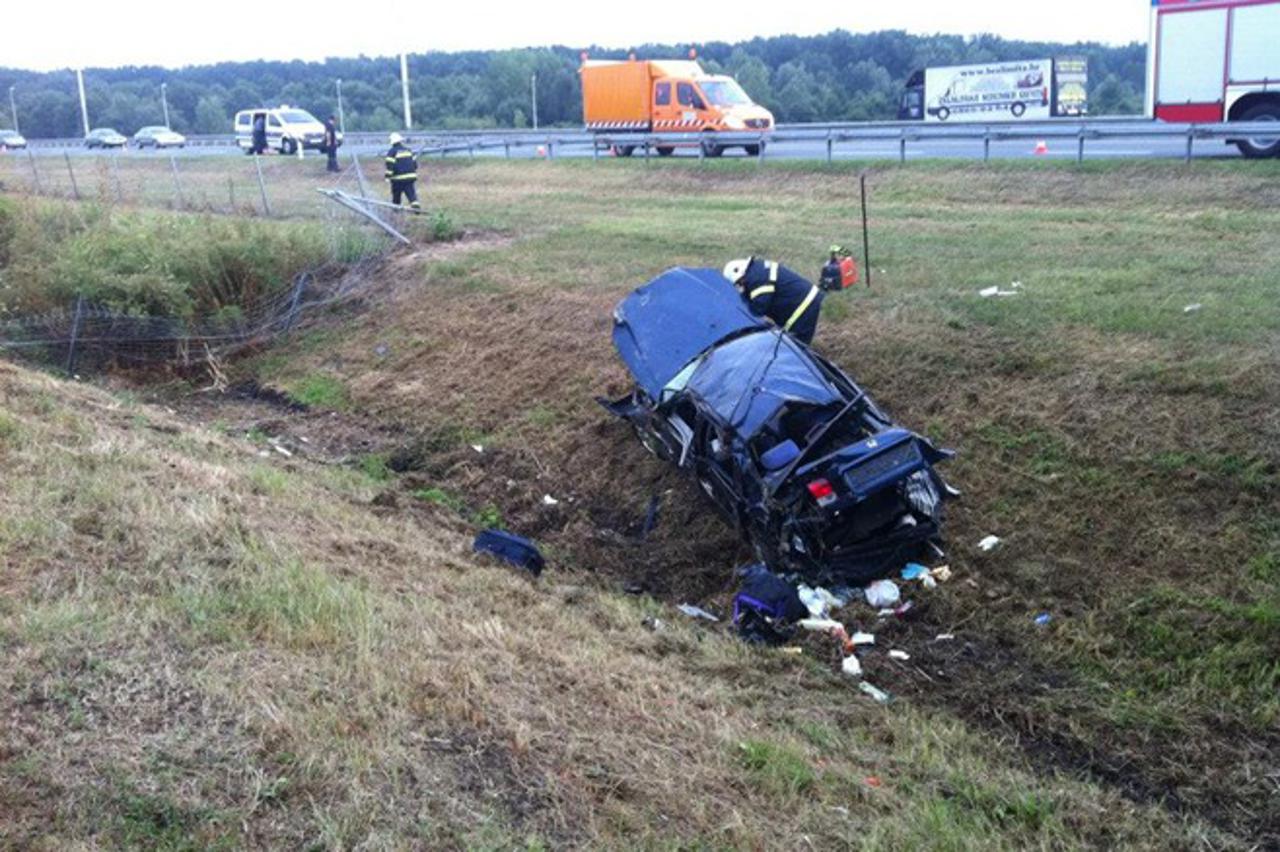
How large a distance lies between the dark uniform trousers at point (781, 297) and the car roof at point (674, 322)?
9.8 inches

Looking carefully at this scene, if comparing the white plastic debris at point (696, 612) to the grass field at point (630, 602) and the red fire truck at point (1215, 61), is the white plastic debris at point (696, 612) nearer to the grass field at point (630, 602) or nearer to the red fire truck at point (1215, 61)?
the grass field at point (630, 602)

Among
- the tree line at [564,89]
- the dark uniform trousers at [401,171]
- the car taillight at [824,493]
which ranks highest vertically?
the tree line at [564,89]

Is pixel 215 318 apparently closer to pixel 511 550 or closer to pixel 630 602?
pixel 511 550

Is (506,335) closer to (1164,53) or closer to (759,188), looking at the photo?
(759,188)

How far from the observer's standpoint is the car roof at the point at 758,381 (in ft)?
29.7

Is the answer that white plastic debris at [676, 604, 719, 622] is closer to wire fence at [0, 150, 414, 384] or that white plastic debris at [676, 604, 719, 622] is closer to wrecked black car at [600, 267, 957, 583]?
wrecked black car at [600, 267, 957, 583]

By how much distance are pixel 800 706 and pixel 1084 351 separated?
5814 mm

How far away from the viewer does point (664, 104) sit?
100 ft

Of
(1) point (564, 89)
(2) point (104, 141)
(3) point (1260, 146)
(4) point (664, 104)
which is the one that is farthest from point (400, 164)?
(1) point (564, 89)

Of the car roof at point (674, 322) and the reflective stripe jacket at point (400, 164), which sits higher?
the reflective stripe jacket at point (400, 164)

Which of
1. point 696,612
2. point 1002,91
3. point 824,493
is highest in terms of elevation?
point 1002,91

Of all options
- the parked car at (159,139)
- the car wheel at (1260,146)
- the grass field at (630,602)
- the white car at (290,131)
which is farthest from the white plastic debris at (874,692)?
the parked car at (159,139)

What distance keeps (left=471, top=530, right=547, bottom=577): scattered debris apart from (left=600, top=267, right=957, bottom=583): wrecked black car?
5.18 ft

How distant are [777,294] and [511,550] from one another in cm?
392
